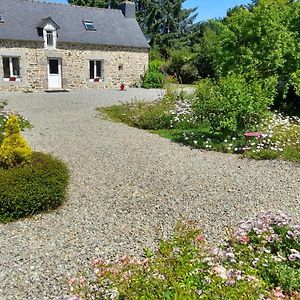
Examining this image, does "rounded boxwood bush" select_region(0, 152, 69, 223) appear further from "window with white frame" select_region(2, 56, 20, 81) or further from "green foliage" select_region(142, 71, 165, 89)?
"green foliage" select_region(142, 71, 165, 89)

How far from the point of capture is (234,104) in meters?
7.91

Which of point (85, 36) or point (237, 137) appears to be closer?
point (237, 137)

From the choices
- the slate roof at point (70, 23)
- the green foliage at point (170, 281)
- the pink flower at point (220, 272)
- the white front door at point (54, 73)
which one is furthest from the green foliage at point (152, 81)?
the pink flower at point (220, 272)

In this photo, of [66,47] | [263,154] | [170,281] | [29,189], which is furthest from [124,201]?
[66,47]

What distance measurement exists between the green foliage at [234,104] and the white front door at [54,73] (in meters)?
14.0

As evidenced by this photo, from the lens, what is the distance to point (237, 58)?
1383cm

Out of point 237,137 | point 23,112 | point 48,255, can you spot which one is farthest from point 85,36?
point 48,255

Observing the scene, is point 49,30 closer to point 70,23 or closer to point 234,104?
point 70,23

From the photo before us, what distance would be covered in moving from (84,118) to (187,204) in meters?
7.58

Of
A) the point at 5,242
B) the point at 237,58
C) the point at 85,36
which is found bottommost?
the point at 5,242

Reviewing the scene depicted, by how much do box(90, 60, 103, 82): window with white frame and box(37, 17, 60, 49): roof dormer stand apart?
2760 mm

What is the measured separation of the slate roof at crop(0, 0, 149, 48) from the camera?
63.5 feet

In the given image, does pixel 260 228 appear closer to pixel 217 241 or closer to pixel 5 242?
pixel 217 241

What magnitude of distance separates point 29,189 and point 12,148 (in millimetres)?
687
